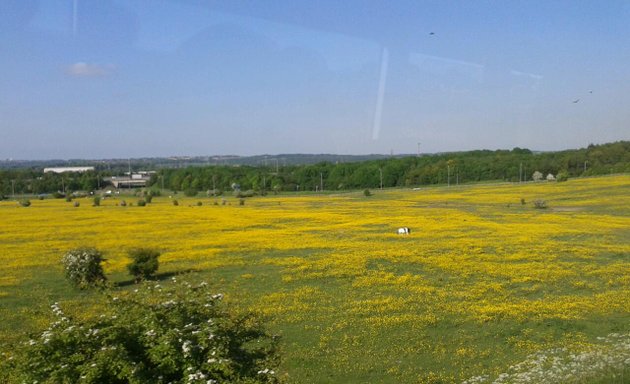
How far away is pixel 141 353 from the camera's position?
272 inches

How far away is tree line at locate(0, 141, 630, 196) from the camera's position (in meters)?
92.4

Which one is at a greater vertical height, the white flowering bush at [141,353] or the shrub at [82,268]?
the white flowering bush at [141,353]

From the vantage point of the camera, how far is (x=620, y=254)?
2242cm

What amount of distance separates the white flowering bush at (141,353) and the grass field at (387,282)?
2.97 meters

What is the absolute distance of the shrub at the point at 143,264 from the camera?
63.2 ft

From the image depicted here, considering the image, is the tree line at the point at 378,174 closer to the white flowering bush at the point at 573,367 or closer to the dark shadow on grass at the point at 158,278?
the dark shadow on grass at the point at 158,278

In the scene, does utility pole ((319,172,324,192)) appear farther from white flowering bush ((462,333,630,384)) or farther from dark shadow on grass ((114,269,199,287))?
white flowering bush ((462,333,630,384))

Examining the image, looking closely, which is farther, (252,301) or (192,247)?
(192,247)

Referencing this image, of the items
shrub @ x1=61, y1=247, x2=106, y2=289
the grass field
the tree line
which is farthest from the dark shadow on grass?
the tree line

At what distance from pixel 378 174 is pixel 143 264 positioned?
86313 millimetres

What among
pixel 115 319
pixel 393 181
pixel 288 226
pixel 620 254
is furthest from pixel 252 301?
pixel 393 181

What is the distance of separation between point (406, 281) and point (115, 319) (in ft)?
38.7

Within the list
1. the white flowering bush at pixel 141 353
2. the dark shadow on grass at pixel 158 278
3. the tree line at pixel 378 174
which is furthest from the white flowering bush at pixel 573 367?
the tree line at pixel 378 174

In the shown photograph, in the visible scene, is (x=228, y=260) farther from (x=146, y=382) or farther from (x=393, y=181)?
(x=393, y=181)
